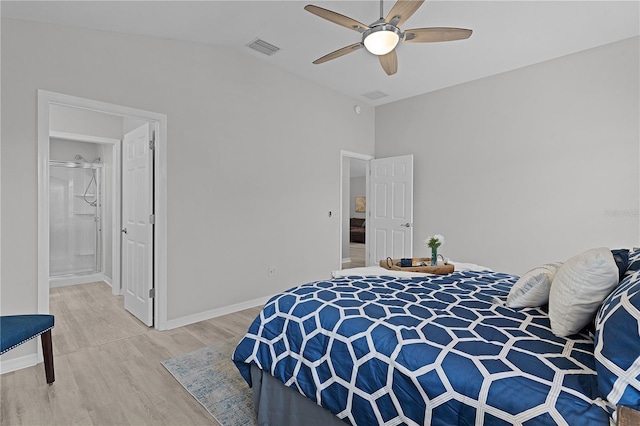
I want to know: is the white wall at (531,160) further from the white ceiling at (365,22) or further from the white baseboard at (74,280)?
the white baseboard at (74,280)

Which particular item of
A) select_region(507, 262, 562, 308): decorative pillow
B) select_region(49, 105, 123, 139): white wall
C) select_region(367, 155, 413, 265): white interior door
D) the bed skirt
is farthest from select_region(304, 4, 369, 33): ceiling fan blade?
select_region(49, 105, 123, 139): white wall

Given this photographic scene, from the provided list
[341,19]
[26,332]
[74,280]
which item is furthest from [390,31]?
[74,280]

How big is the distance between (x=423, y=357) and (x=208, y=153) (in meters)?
3.10

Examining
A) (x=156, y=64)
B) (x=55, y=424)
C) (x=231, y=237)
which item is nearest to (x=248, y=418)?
(x=55, y=424)

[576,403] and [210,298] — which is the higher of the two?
[576,403]

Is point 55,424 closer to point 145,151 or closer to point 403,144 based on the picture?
point 145,151

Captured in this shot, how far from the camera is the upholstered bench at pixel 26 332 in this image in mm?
1987

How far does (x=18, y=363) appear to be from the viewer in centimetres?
251

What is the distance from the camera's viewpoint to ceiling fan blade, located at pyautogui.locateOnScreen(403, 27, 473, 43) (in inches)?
94.1

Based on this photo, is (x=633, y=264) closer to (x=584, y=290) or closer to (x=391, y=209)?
(x=584, y=290)

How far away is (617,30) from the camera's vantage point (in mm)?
3262

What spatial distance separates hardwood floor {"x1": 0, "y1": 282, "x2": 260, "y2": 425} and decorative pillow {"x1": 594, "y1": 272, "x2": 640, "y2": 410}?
1.87 metres

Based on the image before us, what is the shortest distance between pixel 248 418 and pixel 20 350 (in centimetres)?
193

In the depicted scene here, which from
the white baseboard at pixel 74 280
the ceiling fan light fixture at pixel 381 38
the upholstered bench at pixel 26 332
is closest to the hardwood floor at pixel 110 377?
the upholstered bench at pixel 26 332
